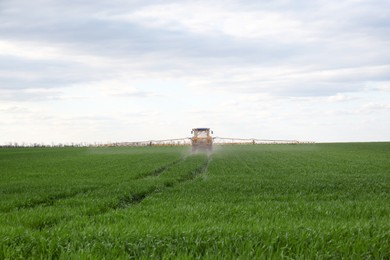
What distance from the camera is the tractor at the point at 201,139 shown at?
64.8m

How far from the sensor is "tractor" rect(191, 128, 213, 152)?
64750mm

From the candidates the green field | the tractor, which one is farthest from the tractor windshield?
the green field

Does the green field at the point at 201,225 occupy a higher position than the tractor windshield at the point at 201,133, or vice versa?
the tractor windshield at the point at 201,133

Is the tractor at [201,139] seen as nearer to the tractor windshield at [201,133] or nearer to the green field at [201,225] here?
the tractor windshield at [201,133]

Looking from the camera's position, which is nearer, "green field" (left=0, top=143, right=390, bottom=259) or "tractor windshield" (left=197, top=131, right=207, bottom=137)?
"green field" (left=0, top=143, right=390, bottom=259)

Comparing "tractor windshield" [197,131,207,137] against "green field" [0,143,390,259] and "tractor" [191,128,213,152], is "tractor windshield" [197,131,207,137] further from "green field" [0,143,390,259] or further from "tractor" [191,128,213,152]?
"green field" [0,143,390,259]

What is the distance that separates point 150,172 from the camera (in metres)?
33.6

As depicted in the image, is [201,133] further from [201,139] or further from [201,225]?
[201,225]

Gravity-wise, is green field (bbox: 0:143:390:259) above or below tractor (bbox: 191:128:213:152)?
below

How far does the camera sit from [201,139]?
64875 mm

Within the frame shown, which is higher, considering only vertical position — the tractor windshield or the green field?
the tractor windshield

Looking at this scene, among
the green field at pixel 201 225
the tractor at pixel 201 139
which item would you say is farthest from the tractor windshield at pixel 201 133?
the green field at pixel 201 225

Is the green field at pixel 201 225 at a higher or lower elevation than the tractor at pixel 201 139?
lower

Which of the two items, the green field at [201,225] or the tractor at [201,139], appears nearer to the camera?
the green field at [201,225]
